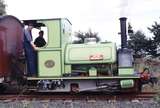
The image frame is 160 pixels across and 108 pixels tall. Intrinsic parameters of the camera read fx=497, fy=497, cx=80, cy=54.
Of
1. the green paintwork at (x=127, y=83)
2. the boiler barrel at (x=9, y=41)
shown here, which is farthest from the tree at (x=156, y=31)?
the green paintwork at (x=127, y=83)

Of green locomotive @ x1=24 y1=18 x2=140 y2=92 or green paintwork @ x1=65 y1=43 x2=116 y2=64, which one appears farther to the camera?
green paintwork @ x1=65 y1=43 x2=116 y2=64

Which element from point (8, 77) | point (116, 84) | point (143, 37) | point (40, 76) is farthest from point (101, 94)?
point (143, 37)

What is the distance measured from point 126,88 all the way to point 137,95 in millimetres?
384

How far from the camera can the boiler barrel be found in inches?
623

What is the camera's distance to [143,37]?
44.6 m

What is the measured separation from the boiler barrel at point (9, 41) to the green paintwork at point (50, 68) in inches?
54.7

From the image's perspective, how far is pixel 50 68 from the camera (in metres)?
15.1

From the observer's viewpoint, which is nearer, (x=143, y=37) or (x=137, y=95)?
(x=137, y=95)

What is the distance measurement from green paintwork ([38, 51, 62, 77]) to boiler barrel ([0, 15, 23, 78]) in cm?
139

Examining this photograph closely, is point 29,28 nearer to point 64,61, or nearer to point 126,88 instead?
point 64,61

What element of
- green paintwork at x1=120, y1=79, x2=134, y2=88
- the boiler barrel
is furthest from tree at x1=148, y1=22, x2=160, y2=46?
green paintwork at x1=120, y1=79, x2=134, y2=88

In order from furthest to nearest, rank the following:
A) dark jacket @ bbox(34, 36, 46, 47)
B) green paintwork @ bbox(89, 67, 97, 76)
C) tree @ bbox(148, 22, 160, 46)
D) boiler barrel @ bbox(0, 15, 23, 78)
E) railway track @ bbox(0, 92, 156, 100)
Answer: tree @ bbox(148, 22, 160, 46), boiler barrel @ bbox(0, 15, 23, 78), dark jacket @ bbox(34, 36, 46, 47), green paintwork @ bbox(89, 67, 97, 76), railway track @ bbox(0, 92, 156, 100)

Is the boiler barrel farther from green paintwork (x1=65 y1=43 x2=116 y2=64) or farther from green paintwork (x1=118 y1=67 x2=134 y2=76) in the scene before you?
green paintwork (x1=118 y1=67 x2=134 y2=76)

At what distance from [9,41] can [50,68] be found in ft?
6.44
